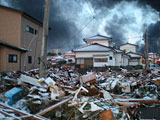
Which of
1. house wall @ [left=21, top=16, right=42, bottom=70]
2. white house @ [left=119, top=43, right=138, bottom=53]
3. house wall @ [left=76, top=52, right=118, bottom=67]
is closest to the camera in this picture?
house wall @ [left=21, top=16, right=42, bottom=70]

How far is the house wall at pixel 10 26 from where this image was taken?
49.0ft

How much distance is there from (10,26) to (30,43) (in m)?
2.84

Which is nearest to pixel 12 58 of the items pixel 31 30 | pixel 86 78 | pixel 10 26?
pixel 10 26

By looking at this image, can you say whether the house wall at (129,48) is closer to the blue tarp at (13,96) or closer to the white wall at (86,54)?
the white wall at (86,54)

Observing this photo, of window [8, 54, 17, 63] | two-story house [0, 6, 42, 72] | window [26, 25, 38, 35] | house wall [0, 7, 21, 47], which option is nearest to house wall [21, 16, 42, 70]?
two-story house [0, 6, 42, 72]

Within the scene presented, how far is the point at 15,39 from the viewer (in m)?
15.0

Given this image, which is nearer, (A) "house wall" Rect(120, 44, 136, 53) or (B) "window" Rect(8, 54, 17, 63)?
(B) "window" Rect(8, 54, 17, 63)

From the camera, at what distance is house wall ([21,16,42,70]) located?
51.1 feet

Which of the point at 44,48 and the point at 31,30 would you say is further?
the point at 31,30

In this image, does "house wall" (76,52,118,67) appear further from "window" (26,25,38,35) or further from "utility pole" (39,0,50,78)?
"utility pole" (39,0,50,78)

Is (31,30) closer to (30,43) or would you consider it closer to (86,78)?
(30,43)

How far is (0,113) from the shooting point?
12.6 feet

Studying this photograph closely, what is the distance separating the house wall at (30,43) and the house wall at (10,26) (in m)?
0.51

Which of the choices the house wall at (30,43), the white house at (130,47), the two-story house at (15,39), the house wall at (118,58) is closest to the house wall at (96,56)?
the house wall at (118,58)
